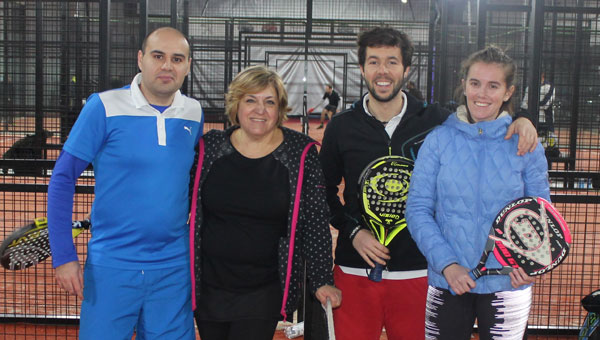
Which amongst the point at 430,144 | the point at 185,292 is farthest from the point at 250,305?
the point at 430,144

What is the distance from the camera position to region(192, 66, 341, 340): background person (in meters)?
2.39

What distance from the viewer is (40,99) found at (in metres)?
8.09

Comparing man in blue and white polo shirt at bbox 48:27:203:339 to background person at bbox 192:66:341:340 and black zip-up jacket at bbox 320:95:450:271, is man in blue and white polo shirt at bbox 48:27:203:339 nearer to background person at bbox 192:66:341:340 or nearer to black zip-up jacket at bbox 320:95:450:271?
background person at bbox 192:66:341:340

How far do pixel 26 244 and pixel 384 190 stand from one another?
63.8 inches

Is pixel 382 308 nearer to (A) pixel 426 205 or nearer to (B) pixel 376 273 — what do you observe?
(B) pixel 376 273

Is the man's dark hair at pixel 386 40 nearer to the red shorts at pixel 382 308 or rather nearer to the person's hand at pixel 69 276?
the red shorts at pixel 382 308

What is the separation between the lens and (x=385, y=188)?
246cm

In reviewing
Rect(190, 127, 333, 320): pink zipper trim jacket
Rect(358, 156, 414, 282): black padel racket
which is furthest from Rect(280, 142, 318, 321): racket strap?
Rect(358, 156, 414, 282): black padel racket

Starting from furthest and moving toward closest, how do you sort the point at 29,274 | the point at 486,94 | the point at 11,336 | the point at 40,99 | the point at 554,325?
Answer: the point at 40,99 < the point at 29,274 < the point at 554,325 < the point at 11,336 < the point at 486,94

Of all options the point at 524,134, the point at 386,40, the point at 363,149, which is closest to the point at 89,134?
the point at 363,149

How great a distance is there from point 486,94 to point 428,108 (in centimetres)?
45

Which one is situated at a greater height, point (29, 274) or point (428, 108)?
point (428, 108)

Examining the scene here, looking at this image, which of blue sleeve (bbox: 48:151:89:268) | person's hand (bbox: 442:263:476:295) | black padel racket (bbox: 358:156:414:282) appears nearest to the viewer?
person's hand (bbox: 442:263:476:295)

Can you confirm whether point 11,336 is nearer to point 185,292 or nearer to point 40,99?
point 185,292
